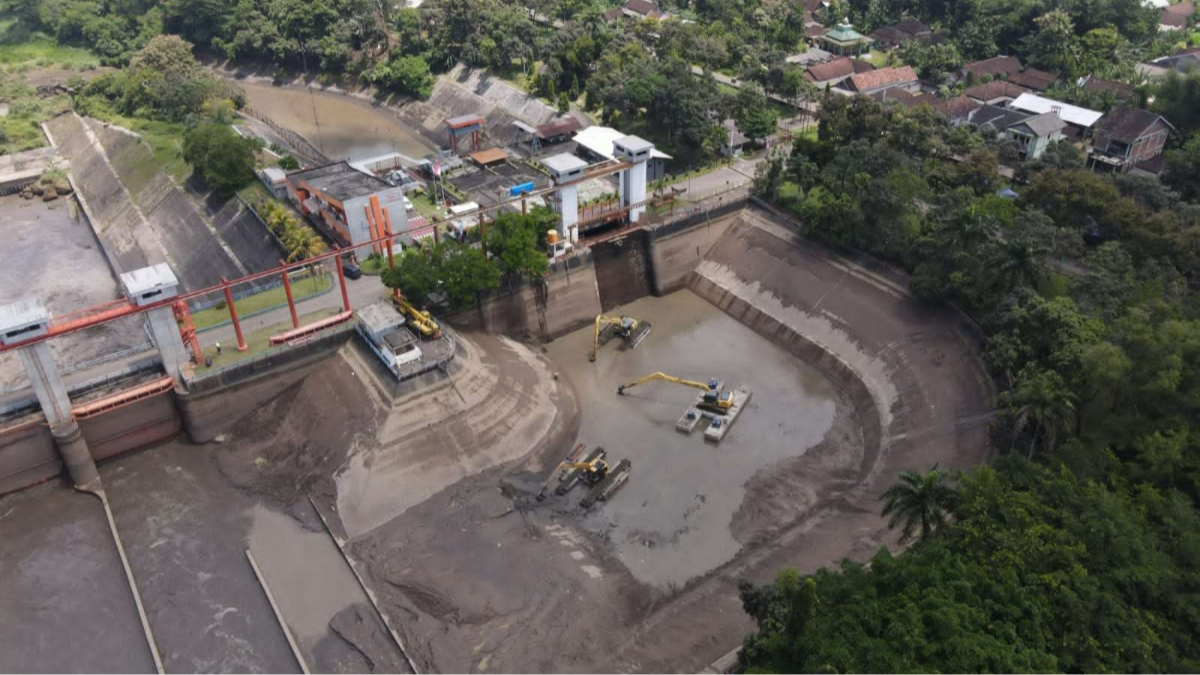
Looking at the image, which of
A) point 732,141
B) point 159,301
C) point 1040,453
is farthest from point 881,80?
point 159,301

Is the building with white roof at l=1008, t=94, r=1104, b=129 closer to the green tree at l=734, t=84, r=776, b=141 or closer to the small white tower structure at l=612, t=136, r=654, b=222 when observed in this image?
the green tree at l=734, t=84, r=776, b=141

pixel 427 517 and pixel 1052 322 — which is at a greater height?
pixel 1052 322

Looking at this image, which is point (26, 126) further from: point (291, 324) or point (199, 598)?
point (199, 598)

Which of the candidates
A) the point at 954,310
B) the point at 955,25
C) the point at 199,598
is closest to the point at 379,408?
the point at 199,598

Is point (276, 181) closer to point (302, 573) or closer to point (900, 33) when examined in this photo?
point (302, 573)

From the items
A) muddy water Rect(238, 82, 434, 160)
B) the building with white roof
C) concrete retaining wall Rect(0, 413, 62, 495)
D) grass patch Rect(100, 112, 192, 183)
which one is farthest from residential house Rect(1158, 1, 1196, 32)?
concrete retaining wall Rect(0, 413, 62, 495)

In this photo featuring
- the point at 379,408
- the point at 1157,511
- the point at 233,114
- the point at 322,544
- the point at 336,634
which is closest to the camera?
the point at 1157,511

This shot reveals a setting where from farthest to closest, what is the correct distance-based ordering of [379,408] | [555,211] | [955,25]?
[955,25] → [555,211] → [379,408]
